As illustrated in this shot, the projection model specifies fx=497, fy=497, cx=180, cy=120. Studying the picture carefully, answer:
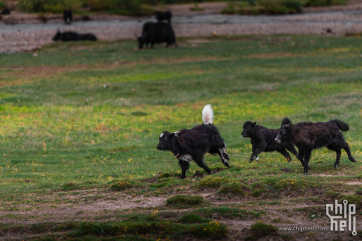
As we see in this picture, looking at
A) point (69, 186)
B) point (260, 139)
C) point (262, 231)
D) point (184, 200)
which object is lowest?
point (69, 186)

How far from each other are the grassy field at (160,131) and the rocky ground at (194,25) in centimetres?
270

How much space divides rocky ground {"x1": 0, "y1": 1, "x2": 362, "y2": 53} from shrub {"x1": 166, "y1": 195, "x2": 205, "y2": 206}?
134ft

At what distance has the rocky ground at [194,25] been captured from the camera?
51188 mm

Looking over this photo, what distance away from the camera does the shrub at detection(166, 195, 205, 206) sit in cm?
1220

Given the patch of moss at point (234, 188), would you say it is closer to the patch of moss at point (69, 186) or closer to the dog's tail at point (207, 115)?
the dog's tail at point (207, 115)

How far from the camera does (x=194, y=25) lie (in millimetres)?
59812

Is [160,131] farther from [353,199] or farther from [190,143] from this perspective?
[353,199]

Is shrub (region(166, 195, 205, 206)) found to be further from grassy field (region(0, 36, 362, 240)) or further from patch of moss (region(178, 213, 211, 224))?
patch of moss (region(178, 213, 211, 224))

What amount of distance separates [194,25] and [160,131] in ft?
116

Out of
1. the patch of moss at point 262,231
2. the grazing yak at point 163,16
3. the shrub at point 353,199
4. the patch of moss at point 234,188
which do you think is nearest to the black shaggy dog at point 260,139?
the patch of moss at point 234,188

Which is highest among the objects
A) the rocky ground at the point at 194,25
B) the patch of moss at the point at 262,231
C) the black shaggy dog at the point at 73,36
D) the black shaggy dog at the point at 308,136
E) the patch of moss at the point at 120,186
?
the rocky ground at the point at 194,25

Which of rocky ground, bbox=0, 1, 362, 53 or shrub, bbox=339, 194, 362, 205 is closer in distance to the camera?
shrub, bbox=339, 194, 362, 205

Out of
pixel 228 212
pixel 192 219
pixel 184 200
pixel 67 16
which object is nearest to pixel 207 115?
pixel 184 200

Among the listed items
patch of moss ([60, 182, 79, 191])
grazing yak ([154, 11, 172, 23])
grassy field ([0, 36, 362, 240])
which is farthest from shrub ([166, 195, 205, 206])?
grazing yak ([154, 11, 172, 23])
